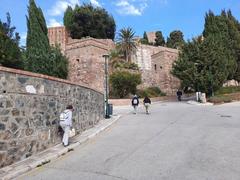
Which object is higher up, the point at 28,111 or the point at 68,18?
the point at 68,18

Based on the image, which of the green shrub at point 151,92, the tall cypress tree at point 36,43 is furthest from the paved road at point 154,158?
the green shrub at point 151,92

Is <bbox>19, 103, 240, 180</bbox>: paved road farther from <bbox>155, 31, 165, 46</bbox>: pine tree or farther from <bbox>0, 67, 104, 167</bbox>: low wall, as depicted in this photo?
<bbox>155, 31, 165, 46</bbox>: pine tree

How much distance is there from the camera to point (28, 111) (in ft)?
31.3

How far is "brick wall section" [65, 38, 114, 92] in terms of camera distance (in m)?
47.4

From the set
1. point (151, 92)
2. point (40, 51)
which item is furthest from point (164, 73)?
point (40, 51)

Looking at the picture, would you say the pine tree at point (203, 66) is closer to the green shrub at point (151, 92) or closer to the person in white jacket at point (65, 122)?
the green shrub at point (151, 92)

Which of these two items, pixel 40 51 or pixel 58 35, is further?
pixel 58 35

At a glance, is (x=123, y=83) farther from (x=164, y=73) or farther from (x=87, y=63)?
(x=164, y=73)

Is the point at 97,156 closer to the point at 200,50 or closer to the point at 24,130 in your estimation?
the point at 24,130

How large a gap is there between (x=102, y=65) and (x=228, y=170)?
4142 cm

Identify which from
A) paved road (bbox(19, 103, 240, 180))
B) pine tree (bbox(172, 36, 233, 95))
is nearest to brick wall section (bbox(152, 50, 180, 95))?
pine tree (bbox(172, 36, 233, 95))

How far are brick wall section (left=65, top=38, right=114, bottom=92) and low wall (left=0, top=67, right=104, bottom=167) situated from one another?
3433cm

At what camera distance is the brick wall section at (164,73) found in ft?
184

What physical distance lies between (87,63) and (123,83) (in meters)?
8.05
